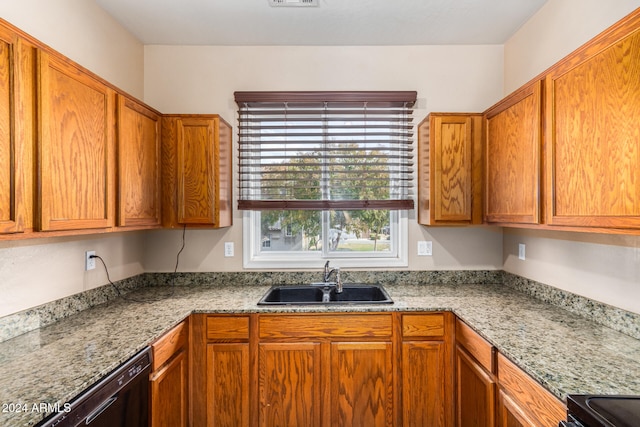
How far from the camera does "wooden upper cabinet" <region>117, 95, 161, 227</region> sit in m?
1.79

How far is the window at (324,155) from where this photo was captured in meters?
2.48

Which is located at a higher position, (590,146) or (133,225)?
(590,146)

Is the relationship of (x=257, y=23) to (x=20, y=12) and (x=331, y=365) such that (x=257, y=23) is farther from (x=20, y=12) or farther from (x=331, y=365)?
(x=331, y=365)

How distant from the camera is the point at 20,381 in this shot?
3.60 feet

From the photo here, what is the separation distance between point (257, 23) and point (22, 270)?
198 cm

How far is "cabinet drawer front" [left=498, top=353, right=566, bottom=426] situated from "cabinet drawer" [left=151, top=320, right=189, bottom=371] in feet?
5.26

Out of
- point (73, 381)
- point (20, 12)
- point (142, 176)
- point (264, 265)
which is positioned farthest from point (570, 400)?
point (20, 12)

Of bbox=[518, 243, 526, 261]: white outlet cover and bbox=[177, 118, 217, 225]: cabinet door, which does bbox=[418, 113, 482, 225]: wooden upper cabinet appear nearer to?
bbox=[518, 243, 526, 261]: white outlet cover

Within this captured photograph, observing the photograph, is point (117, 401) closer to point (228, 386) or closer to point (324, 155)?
point (228, 386)

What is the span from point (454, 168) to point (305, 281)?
135 centimetres

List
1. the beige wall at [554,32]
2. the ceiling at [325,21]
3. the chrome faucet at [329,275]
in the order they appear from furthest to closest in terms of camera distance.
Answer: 1. the chrome faucet at [329,275]
2. the ceiling at [325,21]
3. the beige wall at [554,32]

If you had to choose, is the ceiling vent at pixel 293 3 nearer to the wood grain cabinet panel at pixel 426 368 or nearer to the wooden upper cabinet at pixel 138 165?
the wooden upper cabinet at pixel 138 165

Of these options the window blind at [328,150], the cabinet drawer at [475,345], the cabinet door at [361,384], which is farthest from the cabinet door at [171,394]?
the cabinet drawer at [475,345]

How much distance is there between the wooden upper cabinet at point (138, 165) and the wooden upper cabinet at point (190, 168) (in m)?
0.06
